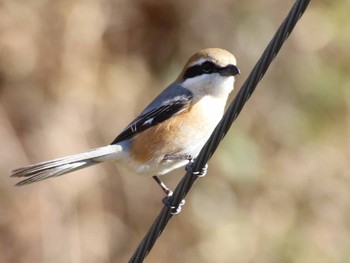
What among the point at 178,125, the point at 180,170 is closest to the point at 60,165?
the point at 178,125

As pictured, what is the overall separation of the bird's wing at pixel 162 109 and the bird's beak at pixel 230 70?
24 centimetres

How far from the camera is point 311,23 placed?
802 cm

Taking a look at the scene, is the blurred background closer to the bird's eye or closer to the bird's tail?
the bird's eye

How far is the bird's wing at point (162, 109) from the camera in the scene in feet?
16.6

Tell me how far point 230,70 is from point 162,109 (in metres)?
0.49

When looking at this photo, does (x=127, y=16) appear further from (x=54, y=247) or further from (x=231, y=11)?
(x=54, y=247)

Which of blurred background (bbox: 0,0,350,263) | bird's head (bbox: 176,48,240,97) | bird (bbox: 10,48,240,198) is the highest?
bird's head (bbox: 176,48,240,97)

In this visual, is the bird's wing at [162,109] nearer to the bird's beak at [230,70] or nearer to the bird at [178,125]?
the bird at [178,125]

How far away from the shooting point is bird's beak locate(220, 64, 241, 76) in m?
4.87

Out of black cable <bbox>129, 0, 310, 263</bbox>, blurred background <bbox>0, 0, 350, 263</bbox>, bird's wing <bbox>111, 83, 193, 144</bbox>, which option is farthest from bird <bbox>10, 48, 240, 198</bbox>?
blurred background <bbox>0, 0, 350, 263</bbox>

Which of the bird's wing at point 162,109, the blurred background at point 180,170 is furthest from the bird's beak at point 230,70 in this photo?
the blurred background at point 180,170

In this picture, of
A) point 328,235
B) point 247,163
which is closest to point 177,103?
point 247,163

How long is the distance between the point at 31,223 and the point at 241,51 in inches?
97.1

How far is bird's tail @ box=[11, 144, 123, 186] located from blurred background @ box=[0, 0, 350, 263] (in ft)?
8.65
